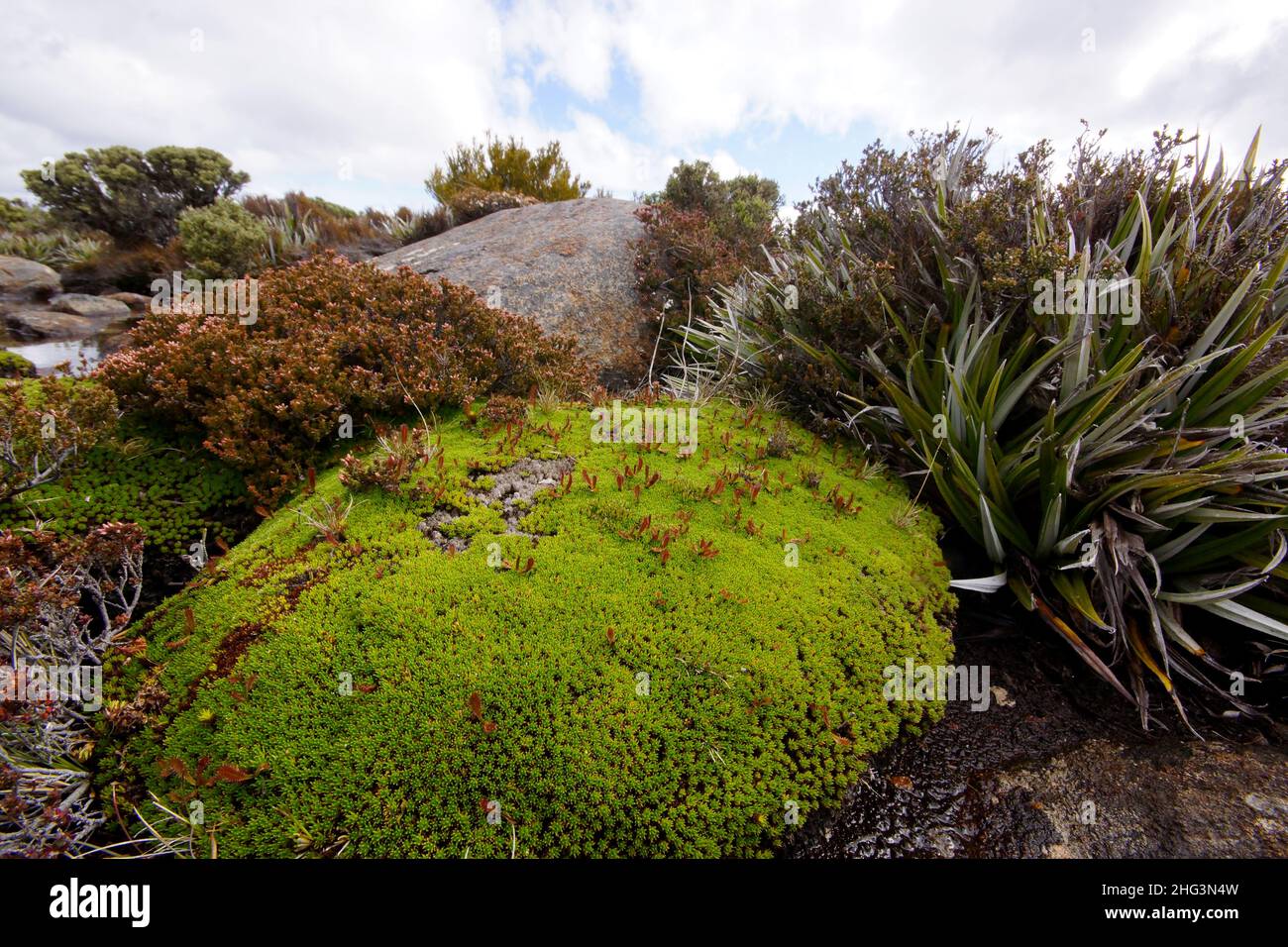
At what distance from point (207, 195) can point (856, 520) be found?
19528 millimetres

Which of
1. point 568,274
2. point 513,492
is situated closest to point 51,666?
point 513,492

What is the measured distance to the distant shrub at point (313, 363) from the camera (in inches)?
186

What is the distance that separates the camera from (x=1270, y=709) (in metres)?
3.64

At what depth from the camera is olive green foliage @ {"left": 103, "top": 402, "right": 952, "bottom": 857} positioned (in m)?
2.68

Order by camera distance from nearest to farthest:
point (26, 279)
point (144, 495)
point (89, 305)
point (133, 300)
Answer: point (144, 495)
point (89, 305)
point (26, 279)
point (133, 300)

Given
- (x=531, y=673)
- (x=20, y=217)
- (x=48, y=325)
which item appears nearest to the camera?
(x=531, y=673)

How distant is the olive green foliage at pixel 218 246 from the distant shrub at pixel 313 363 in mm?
6076

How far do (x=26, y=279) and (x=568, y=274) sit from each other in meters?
11.1

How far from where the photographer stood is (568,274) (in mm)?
9734

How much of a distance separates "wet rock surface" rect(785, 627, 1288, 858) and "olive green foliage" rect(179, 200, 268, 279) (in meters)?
13.2

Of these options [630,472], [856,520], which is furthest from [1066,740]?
[630,472]

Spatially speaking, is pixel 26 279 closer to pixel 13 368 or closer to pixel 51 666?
pixel 13 368
